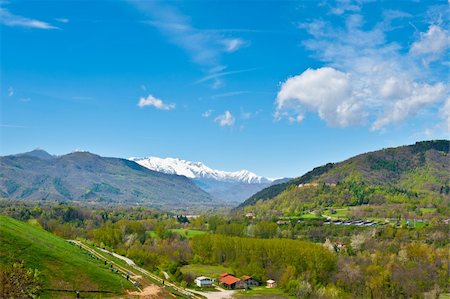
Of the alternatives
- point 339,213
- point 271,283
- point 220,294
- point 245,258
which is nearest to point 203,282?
point 220,294

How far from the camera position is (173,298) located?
4834cm

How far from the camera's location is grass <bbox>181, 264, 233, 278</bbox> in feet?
305

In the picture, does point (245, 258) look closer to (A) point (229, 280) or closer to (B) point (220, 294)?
(A) point (229, 280)

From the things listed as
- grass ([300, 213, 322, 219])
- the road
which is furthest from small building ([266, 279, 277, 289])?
grass ([300, 213, 322, 219])

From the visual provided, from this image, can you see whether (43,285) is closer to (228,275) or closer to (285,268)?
(228,275)

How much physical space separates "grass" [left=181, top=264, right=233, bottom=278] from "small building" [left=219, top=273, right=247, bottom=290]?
5948mm

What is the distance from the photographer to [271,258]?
9644 centimetres

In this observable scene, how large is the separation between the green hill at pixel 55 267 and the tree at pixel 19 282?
3.71 ft

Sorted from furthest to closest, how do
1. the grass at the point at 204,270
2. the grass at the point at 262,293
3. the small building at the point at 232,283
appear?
the grass at the point at 204,270, the small building at the point at 232,283, the grass at the point at 262,293

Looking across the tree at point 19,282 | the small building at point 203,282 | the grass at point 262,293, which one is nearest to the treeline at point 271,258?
the grass at point 262,293

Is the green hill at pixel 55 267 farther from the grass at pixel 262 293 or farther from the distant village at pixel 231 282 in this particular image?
the distant village at pixel 231 282

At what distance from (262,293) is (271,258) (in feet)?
58.6

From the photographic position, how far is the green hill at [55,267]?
139 feet

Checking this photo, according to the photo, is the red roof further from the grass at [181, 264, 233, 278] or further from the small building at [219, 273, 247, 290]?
the grass at [181, 264, 233, 278]
